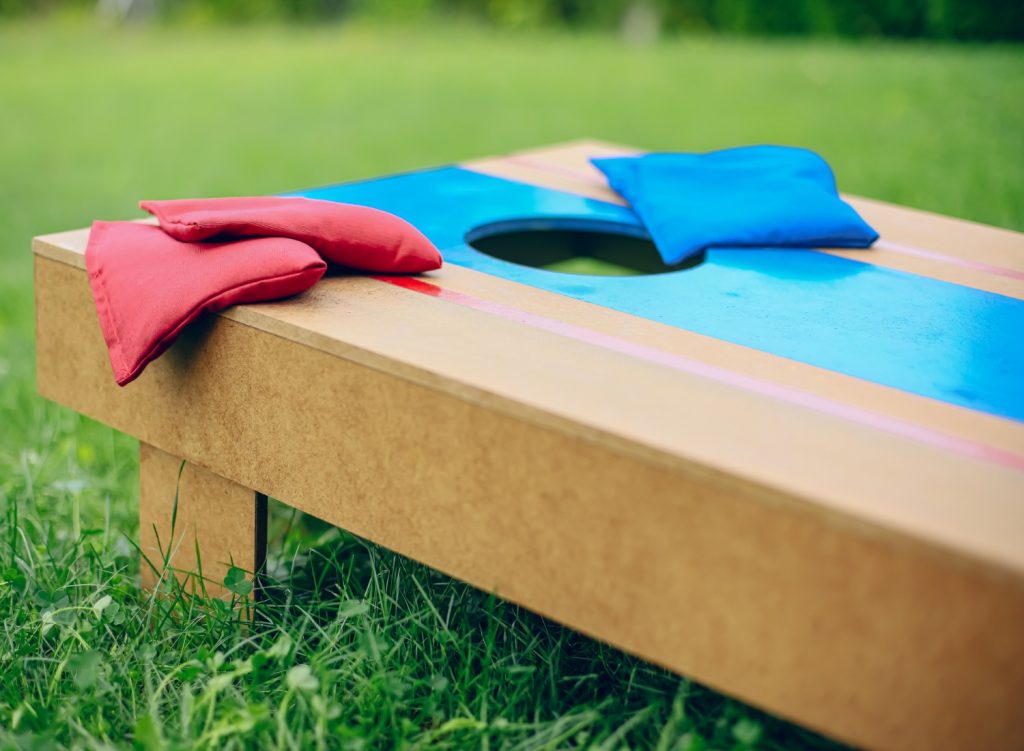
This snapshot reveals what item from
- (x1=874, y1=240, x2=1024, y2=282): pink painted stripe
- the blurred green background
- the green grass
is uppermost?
the blurred green background

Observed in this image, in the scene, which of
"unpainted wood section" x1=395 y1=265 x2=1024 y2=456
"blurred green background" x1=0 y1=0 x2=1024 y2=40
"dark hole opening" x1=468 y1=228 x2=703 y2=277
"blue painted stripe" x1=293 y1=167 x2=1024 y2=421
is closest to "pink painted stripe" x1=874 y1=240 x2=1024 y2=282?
"blue painted stripe" x1=293 y1=167 x2=1024 y2=421

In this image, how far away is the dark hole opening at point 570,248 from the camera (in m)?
2.16

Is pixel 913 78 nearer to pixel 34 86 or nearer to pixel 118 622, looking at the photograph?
pixel 34 86

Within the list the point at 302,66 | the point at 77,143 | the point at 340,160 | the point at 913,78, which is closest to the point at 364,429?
the point at 340,160

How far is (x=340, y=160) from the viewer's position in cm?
432

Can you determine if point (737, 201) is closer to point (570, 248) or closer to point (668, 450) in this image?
point (570, 248)

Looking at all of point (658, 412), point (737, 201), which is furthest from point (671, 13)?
point (658, 412)

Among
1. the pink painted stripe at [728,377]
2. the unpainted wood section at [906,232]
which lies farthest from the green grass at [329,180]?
the unpainted wood section at [906,232]

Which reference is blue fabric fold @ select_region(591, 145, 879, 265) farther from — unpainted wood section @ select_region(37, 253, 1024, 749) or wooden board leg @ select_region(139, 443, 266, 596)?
wooden board leg @ select_region(139, 443, 266, 596)

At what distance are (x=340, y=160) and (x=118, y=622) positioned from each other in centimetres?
309

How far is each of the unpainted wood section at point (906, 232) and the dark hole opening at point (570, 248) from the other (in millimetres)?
109

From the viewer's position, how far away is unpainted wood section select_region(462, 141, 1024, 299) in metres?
1.74

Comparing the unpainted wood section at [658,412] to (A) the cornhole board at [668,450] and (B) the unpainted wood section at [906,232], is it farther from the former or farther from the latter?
(B) the unpainted wood section at [906,232]

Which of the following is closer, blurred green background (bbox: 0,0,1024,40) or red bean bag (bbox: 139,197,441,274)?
red bean bag (bbox: 139,197,441,274)
